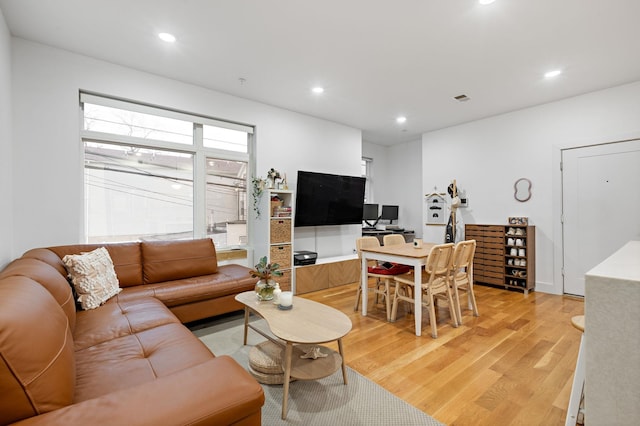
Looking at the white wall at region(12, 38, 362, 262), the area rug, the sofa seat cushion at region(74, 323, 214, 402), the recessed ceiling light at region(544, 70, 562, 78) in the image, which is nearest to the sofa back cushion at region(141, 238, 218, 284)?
the white wall at region(12, 38, 362, 262)

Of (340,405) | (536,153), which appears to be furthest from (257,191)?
(536,153)

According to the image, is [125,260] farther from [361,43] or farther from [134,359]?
[361,43]

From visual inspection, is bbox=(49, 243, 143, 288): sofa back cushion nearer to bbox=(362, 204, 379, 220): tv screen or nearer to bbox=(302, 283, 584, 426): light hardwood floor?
bbox=(302, 283, 584, 426): light hardwood floor

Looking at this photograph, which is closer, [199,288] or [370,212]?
[199,288]

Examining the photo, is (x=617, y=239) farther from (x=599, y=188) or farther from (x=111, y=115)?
(x=111, y=115)

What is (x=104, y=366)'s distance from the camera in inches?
59.2

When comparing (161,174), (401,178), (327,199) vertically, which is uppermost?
(401,178)

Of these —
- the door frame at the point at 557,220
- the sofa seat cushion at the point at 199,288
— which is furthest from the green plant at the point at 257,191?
the door frame at the point at 557,220

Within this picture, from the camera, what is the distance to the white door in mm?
3771

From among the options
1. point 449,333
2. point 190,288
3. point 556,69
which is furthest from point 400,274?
point 556,69

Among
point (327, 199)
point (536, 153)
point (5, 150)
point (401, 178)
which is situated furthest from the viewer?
point (401, 178)

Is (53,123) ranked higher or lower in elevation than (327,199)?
higher

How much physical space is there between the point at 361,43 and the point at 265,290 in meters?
2.50

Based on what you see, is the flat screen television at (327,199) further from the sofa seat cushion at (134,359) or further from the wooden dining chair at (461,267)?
the sofa seat cushion at (134,359)
